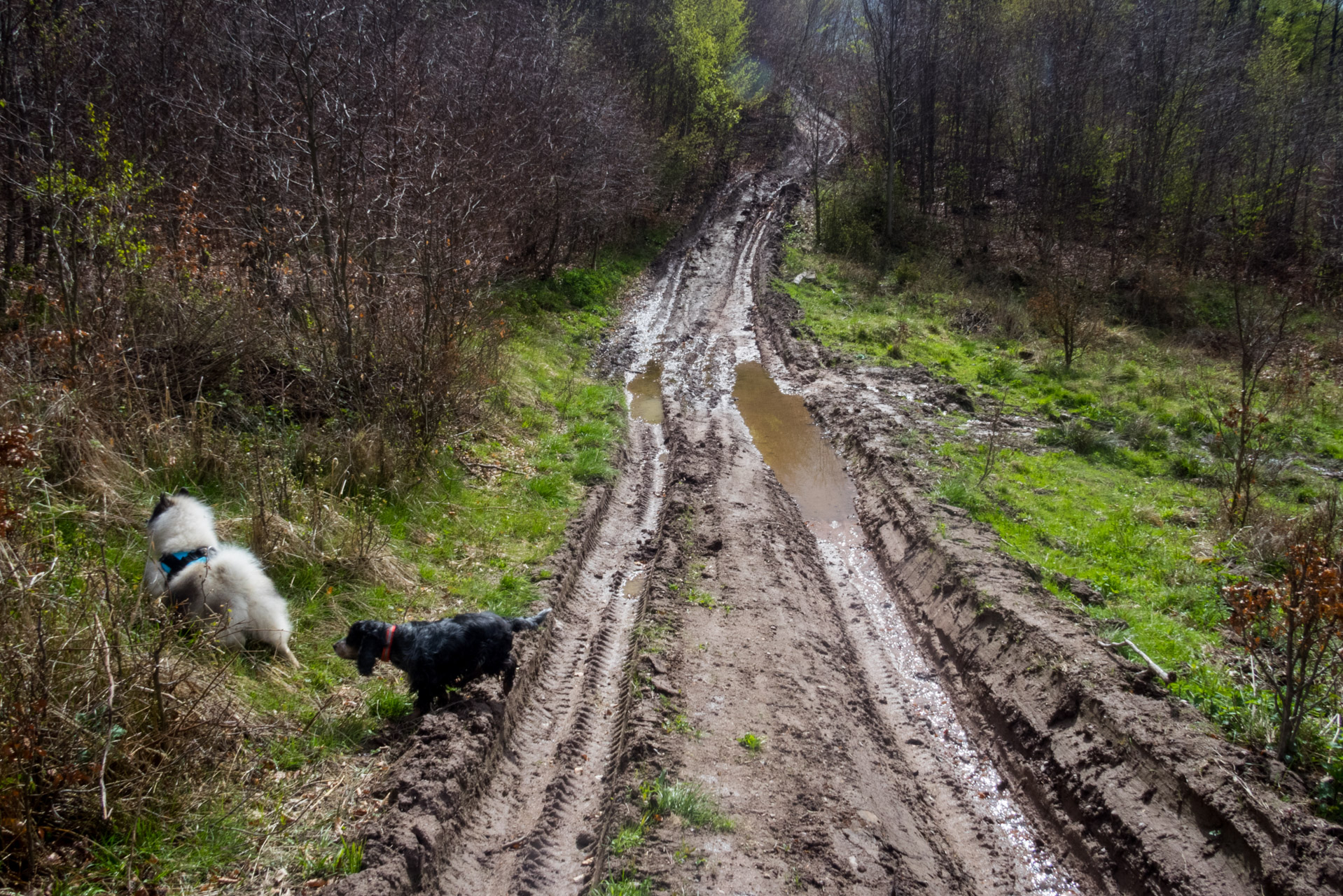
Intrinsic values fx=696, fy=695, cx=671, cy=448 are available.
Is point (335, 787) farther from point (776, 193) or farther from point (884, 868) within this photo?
point (776, 193)

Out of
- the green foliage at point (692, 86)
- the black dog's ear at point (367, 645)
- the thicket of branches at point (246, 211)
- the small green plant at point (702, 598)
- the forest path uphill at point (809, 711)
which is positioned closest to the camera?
the forest path uphill at point (809, 711)

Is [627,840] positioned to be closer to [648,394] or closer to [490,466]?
[490,466]

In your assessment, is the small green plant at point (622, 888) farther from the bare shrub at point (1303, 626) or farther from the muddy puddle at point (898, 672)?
the bare shrub at point (1303, 626)

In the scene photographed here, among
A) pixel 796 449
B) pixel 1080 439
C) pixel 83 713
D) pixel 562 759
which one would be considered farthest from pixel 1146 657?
pixel 83 713

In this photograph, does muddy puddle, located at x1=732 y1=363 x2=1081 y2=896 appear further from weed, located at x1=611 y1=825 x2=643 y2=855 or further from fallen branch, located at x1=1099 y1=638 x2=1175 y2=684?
weed, located at x1=611 y1=825 x2=643 y2=855

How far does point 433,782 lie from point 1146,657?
609cm

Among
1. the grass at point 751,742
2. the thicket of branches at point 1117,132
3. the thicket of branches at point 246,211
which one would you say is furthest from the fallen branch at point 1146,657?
the thicket of branches at point 1117,132

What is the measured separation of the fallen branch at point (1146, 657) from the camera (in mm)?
6094

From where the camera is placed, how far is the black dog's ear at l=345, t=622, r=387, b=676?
5.24m

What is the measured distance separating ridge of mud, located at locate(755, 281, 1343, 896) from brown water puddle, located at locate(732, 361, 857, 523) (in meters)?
1.44

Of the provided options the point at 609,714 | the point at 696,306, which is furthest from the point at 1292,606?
the point at 696,306

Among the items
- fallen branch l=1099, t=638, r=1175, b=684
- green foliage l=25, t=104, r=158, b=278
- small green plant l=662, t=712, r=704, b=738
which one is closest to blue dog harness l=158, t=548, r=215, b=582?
green foliage l=25, t=104, r=158, b=278

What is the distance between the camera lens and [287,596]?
6.25m

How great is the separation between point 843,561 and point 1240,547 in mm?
4536
